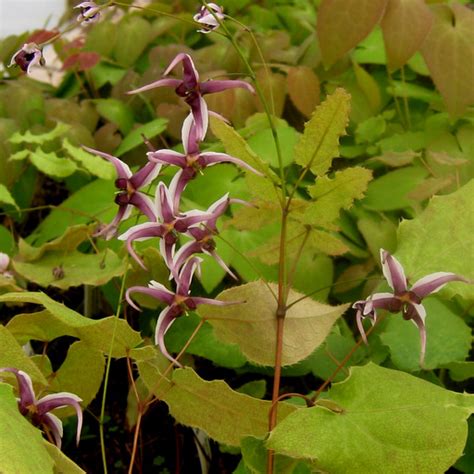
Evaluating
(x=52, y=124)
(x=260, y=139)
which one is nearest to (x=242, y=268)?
(x=260, y=139)

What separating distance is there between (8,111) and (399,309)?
0.57 m

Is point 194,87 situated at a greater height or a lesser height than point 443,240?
greater

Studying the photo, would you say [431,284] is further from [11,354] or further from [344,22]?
[344,22]

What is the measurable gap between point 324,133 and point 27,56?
0.46 ft

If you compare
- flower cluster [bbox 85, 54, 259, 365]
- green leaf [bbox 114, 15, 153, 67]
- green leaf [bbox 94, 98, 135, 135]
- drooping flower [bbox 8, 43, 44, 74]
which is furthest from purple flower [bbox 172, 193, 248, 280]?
green leaf [bbox 114, 15, 153, 67]

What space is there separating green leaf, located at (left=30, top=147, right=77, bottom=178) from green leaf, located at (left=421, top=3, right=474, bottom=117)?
1.00ft

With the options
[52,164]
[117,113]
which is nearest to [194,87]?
[52,164]

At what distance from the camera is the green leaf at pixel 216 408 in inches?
15.9

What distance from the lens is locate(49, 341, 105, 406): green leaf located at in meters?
0.47

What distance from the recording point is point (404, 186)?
0.68 m

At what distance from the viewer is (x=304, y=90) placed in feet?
2.42

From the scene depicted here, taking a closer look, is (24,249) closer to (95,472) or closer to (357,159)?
(95,472)

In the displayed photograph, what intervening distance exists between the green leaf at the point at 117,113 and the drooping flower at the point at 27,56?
42 cm

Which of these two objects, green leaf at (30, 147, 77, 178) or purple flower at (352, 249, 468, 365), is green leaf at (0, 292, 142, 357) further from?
green leaf at (30, 147, 77, 178)
